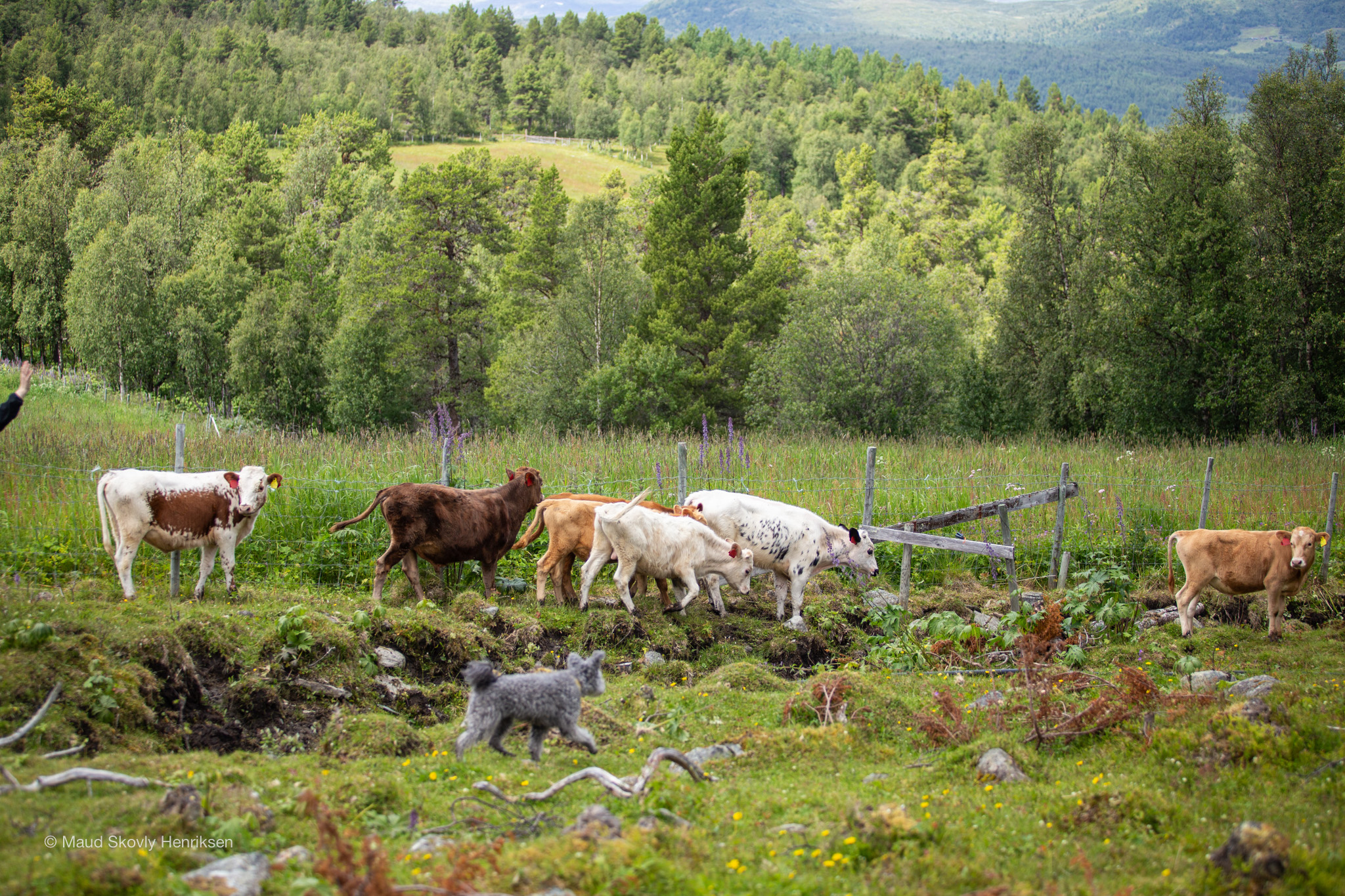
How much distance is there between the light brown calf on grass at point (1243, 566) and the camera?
1098 centimetres

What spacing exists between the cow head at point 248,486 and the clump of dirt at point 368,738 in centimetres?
370

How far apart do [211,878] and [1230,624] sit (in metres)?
12.3

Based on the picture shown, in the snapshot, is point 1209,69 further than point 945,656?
Yes

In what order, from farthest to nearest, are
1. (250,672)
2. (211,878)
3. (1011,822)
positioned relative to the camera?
(250,672)
(1011,822)
(211,878)

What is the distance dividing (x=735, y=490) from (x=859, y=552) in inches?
147

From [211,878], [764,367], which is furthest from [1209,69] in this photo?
[211,878]

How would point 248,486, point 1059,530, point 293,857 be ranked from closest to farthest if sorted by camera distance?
1. point 293,857
2. point 248,486
3. point 1059,530

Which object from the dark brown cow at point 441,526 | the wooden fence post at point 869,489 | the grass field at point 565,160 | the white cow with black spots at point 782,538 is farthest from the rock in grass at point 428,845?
the grass field at point 565,160

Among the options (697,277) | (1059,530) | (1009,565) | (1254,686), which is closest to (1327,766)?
(1254,686)

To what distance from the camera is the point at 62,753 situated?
593 cm

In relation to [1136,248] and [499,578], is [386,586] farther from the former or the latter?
[1136,248]

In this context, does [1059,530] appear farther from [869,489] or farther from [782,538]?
[782,538]

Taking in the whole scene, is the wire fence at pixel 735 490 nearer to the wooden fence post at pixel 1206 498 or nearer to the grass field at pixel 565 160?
the wooden fence post at pixel 1206 498

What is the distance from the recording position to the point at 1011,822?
5766 mm
